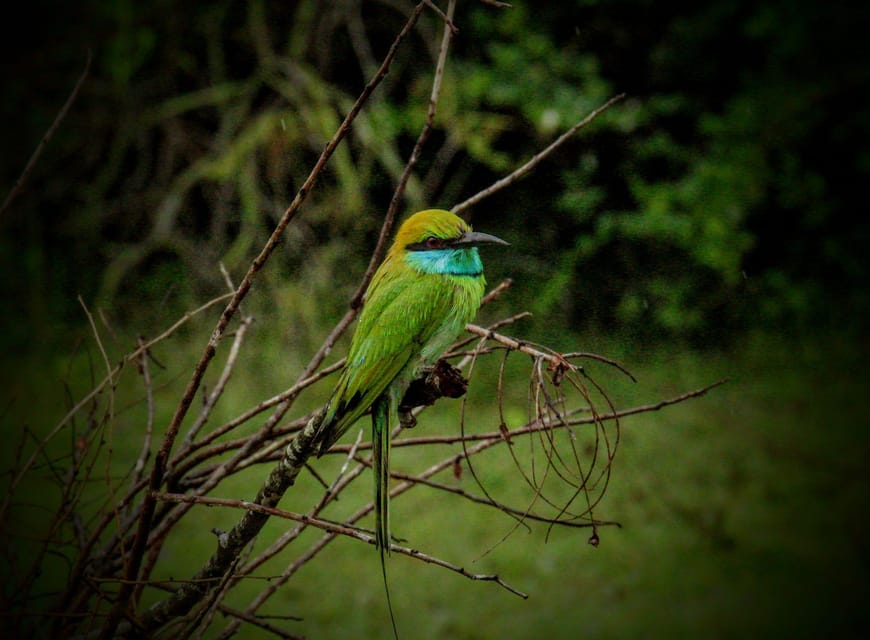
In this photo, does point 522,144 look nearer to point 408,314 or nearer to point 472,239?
point 472,239

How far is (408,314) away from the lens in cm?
182

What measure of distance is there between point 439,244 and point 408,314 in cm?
22

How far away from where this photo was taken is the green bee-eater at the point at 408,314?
1.62 metres

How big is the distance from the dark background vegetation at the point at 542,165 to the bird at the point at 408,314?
2.81 m

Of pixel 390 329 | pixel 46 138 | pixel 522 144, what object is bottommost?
pixel 390 329

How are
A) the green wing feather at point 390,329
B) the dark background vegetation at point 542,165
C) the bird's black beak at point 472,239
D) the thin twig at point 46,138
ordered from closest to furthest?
the thin twig at point 46,138 → the green wing feather at point 390,329 → the bird's black beak at point 472,239 → the dark background vegetation at point 542,165

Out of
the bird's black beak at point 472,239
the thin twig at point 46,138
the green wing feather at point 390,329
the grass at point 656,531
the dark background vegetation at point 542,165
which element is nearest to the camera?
the thin twig at point 46,138

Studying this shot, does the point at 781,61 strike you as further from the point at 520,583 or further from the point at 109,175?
the point at 109,175

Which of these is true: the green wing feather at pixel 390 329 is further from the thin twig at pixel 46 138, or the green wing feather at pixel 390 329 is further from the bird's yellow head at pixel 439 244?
the thin twig at pixel 46 138

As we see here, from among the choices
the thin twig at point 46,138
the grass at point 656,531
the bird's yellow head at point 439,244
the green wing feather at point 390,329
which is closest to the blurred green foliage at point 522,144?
the grass at point 656,531

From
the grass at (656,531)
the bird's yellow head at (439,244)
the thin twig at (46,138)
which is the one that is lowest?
the grass at (656,531)

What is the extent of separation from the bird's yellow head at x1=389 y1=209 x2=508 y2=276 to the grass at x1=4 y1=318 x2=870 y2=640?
4.63ft

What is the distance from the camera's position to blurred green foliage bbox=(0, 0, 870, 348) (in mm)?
4914

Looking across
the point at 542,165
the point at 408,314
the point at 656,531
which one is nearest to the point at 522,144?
the point at 542,165
